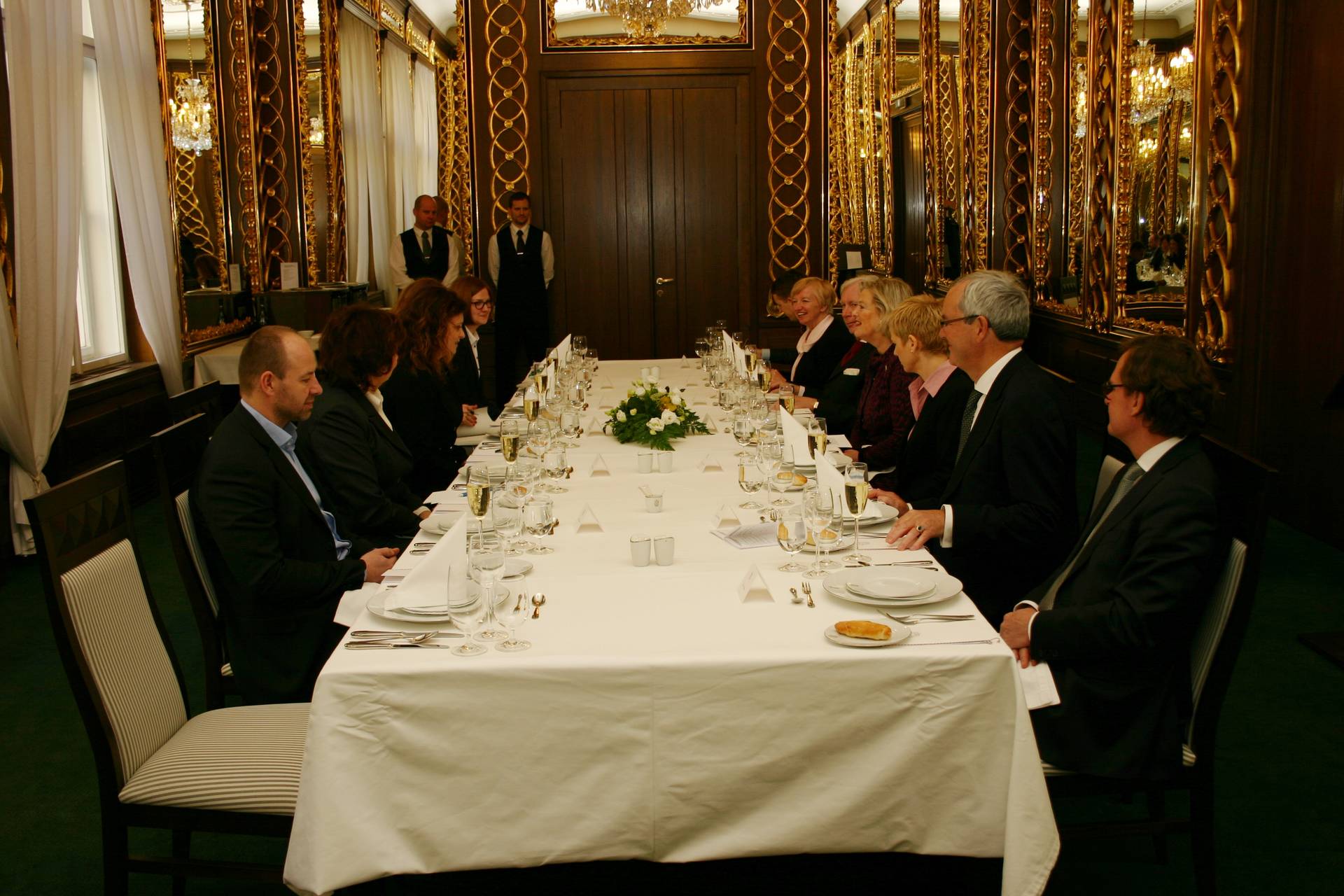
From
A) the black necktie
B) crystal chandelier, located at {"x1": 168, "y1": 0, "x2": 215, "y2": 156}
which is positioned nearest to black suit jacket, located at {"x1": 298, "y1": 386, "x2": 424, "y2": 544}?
the black necktie

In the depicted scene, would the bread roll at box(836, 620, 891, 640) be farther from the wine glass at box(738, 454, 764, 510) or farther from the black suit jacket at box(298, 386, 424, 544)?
the black suit jacket at box(298, 386, 424, 544)

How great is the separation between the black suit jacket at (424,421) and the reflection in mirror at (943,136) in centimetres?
563

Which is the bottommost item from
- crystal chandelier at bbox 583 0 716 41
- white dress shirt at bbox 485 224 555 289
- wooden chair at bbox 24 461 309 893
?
wooden chair at bbox 24 461 309 893

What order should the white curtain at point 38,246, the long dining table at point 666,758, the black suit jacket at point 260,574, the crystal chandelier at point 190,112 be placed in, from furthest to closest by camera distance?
the crystal chandelier at point 190,112 → the white curtain at point 38,246 → the black suit jacket at point 260,574 → the long dining table at point 666,758

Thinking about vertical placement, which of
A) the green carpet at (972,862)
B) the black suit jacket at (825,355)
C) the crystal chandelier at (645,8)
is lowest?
the green carpet at (972,862)

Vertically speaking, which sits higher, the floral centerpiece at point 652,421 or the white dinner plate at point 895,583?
the floral centerpiece at point 652,421

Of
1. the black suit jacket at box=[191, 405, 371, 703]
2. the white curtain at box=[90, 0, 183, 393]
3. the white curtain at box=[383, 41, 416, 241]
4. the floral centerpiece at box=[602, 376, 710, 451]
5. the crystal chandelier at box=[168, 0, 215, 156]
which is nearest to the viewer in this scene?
the black suit jacket at box=[191, 405, 371, 703]

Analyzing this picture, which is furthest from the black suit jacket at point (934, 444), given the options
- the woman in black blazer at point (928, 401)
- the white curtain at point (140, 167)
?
the white curtain at point (140, 167)

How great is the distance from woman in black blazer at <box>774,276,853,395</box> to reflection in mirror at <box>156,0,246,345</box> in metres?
3.87

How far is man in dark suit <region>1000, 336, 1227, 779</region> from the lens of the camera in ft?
7.29

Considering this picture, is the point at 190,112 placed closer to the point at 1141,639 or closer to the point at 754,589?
the point at 754,589

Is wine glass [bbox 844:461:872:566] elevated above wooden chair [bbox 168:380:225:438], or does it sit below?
below

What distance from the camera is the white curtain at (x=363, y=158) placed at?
1031 centimetres

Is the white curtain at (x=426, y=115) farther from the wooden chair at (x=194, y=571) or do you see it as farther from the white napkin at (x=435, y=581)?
the white napkin at (x=435, y=581)
